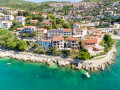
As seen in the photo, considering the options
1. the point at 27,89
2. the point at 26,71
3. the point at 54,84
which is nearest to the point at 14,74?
the point at 26,71

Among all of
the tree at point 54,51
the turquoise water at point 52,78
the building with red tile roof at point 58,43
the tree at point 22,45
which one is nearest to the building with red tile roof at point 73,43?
the building with red tile roof at point 58,43

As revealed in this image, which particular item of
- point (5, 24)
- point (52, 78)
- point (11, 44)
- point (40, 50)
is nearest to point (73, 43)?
point (40, 50)

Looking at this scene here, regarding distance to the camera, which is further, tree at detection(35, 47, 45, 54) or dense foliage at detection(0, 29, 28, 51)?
dense foliage at detection(0, 29, 28, 51)

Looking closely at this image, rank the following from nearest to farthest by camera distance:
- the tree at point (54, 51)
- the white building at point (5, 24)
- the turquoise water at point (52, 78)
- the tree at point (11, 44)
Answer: the turquoise water at point (52, 78) → the tree at point (54, 51) → the tree at point (11, 44) → the white building at point (5, 24)

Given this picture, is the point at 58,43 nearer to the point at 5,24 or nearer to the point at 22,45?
the point at 22,45

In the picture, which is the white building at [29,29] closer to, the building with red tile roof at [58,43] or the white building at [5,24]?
the building with red tile roof at [58,43]

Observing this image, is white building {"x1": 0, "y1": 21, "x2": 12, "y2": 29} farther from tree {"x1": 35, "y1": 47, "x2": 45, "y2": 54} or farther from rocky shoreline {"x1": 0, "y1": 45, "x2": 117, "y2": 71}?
tree {"x1": 35, "y1": 47, "x2": 45, "y2": 54}

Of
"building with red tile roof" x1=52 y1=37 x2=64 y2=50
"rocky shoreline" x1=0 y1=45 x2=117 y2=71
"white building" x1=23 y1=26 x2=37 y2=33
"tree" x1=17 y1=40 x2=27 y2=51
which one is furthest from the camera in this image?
Result: "white building" x1=23 y1=26 x2=37 y2=33

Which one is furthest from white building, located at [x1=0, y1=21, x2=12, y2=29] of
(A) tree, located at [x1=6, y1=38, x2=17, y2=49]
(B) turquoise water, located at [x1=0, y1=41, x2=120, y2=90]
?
(B) turquoise water, located at [x1=0, y1=41, x2=120, y2=90]
